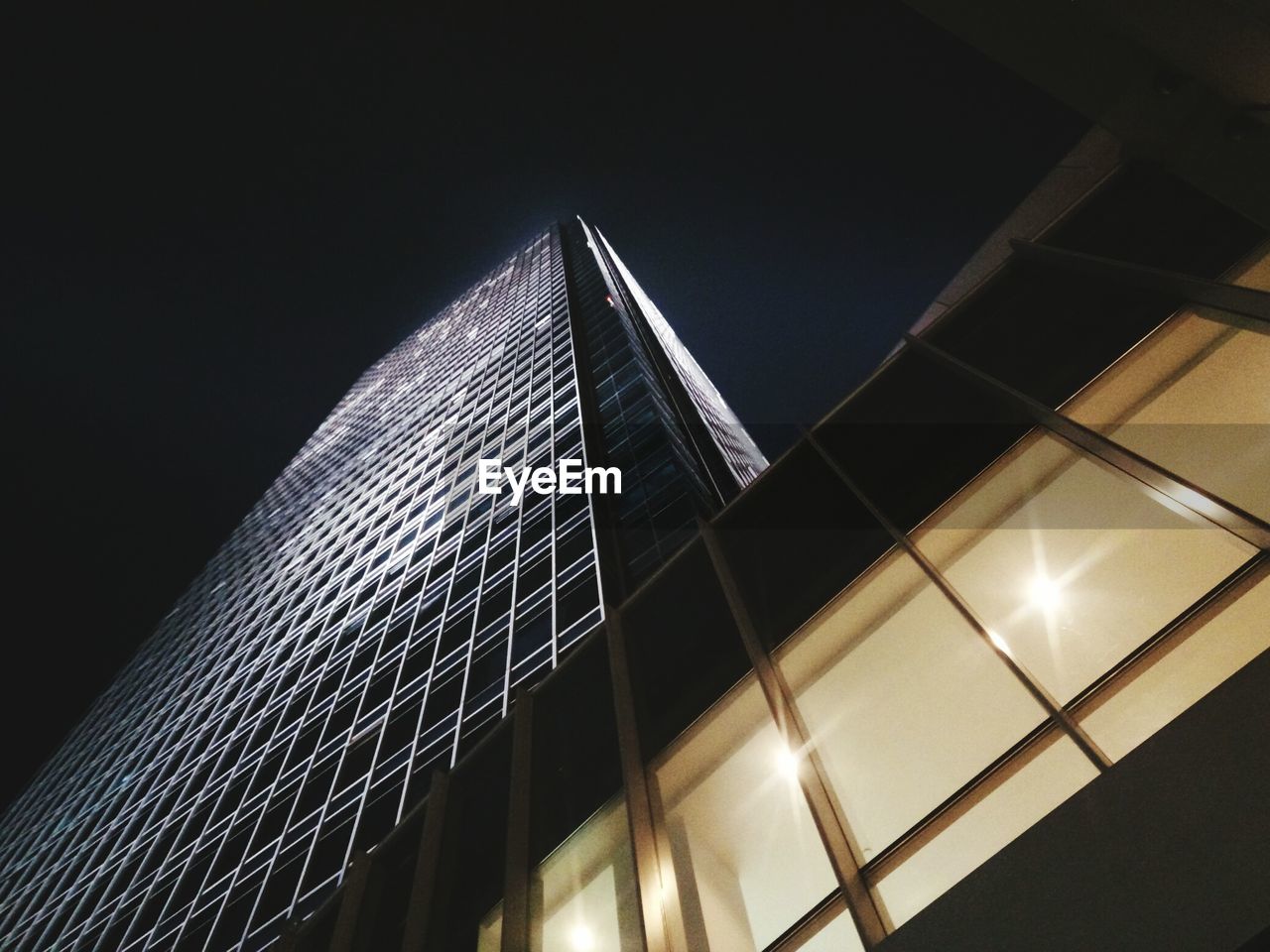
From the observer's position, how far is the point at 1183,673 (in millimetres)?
5602

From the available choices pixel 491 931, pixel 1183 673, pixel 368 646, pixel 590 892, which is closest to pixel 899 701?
pixel 1183 673

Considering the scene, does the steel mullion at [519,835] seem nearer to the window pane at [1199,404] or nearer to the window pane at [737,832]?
the window pane at [737,832]

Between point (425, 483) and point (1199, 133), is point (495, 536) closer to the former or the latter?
point (425, 483)

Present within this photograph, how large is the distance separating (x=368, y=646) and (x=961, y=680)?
2585 centimetres

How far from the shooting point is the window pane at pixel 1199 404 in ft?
22.3

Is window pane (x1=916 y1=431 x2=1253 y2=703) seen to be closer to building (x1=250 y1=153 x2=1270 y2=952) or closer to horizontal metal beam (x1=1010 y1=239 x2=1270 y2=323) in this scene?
building (x1=250 y1=153 x2=1270 y2=952)

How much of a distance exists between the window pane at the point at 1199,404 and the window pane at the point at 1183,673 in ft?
2.97

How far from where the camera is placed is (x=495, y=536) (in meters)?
29.3

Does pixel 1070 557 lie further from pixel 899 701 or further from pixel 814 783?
pixel 814 783

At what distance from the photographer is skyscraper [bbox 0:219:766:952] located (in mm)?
20953

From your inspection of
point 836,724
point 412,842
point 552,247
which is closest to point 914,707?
point 836,724

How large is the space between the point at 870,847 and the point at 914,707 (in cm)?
141

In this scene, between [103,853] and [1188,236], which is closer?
→ [1188,236]

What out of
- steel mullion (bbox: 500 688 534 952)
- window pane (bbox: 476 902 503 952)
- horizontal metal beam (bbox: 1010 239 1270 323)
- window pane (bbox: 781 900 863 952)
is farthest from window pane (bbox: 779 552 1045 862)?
window pane (bbox: 476 902 503 952)
